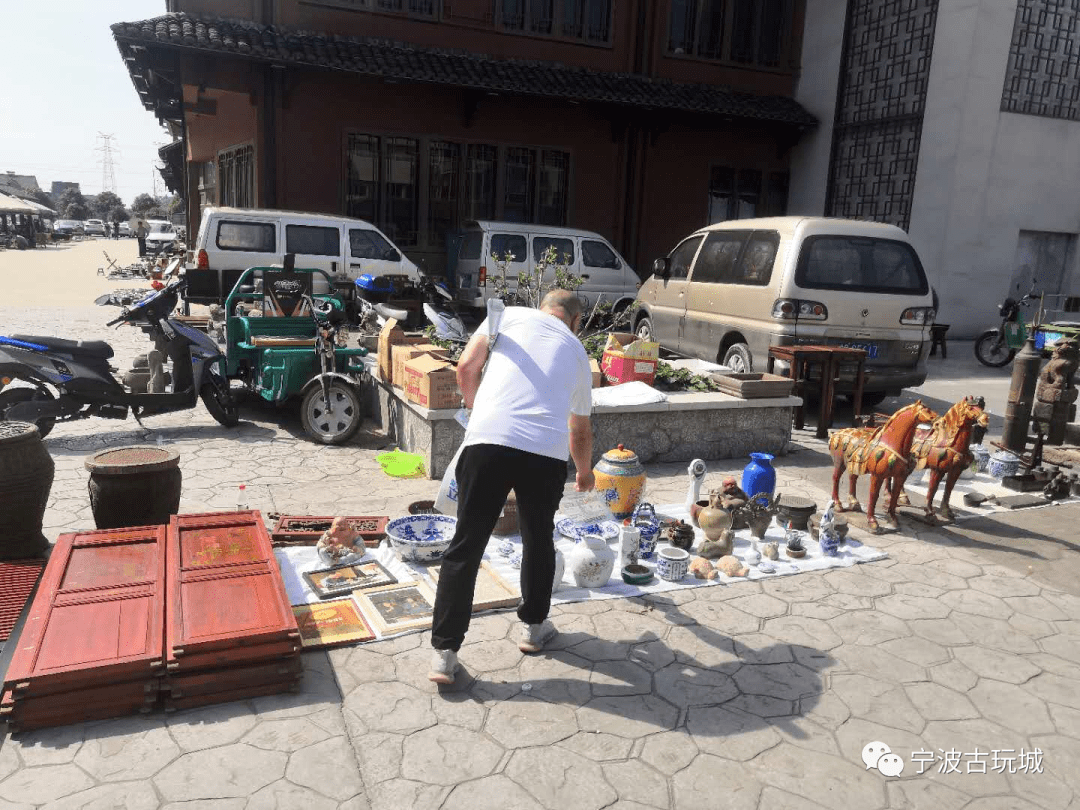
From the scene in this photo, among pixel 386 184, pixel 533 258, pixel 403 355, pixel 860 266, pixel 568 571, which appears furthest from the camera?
pixel 386 184

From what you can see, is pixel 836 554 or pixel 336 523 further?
pixel 836 554

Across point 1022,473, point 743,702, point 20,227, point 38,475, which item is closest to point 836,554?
point 743,702

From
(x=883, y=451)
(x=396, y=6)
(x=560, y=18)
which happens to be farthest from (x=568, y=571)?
(x=560, y=18)

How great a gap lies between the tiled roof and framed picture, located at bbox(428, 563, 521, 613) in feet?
38.2

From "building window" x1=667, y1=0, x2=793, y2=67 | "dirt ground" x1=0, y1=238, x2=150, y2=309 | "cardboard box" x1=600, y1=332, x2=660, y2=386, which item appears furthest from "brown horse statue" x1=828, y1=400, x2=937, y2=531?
"dirt ground" x1=0, y1=238, x2=150, y2=309

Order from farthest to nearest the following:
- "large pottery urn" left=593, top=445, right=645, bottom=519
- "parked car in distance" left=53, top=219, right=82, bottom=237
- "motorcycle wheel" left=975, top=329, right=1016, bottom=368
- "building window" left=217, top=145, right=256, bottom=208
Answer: "parked car in distance" left=53, top=219, right=82, bottom=237, "building window" left=217, top=145, right=256, bottom=208, "motorcycle wheel" left=975, top=329, right=1016, bottom=368, "large pottery urn" left=593, top=445, right=645, bottom=519

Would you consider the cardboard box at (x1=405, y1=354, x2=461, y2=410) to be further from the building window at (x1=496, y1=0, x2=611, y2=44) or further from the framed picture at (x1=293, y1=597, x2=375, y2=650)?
the building window at (x1=496, y1=0, x2=611, y2=44)

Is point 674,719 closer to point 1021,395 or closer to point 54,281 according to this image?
point 1021,395

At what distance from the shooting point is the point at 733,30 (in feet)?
58.9

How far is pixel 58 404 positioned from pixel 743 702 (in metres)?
5.91

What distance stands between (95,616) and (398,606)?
139cm

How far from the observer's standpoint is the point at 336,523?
4.59m

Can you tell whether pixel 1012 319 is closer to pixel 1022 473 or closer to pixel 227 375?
pixel 1022 473

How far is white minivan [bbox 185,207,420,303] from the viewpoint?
1143cm
